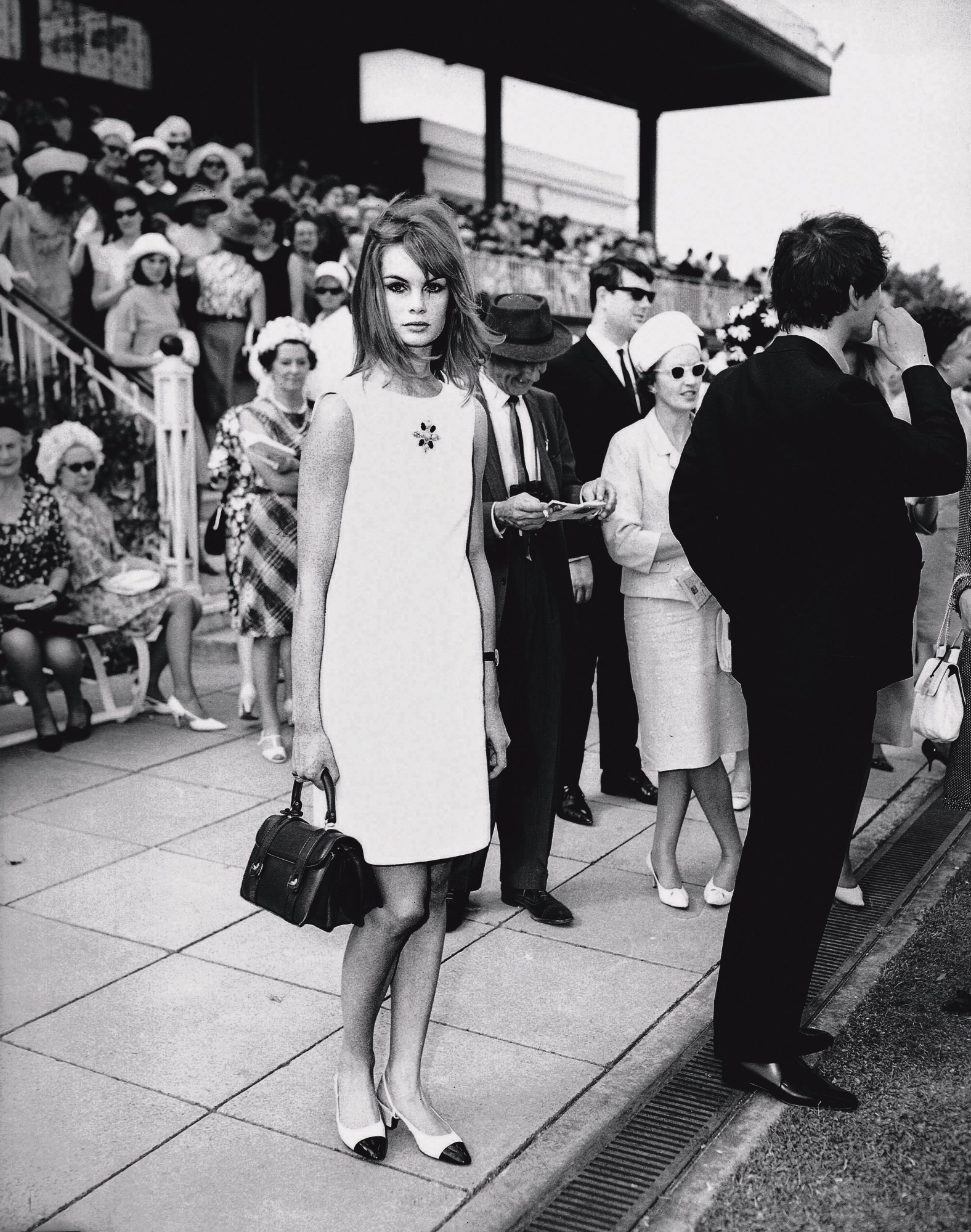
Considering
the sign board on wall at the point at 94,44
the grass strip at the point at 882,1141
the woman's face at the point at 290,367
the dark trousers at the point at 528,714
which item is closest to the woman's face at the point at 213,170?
the sign board on wall at the point at 94,44

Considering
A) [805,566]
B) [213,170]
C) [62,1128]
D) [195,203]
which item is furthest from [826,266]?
[213,170]

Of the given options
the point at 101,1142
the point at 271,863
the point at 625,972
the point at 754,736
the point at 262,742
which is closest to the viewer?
the point at 271,863

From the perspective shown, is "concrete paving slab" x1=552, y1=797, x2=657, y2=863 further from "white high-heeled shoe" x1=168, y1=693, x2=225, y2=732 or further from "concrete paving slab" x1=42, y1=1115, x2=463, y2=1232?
"concrete paving slab" x1=42, y1=1115, x2=463, y2=1232

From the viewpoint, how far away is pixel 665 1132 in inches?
123

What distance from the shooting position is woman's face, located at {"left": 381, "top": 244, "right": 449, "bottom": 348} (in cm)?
274

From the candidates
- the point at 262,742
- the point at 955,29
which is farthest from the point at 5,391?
the point at 955,29

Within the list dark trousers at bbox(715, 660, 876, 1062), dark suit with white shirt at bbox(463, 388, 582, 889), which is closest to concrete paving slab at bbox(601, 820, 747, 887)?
dark suit with white shirt at bbox(463, 388, 582, 889)

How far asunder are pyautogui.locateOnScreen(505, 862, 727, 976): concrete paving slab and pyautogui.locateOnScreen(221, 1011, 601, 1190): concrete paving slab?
74 cm

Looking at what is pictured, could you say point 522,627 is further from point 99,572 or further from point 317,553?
point 99,572

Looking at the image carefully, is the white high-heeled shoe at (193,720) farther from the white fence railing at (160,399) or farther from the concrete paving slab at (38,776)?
the white fence railing at (160,399)

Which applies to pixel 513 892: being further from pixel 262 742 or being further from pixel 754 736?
pixel 262 742

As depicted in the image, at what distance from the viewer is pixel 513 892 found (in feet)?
14.5

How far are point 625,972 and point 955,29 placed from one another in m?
3.24

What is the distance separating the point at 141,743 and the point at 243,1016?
2.88 m
